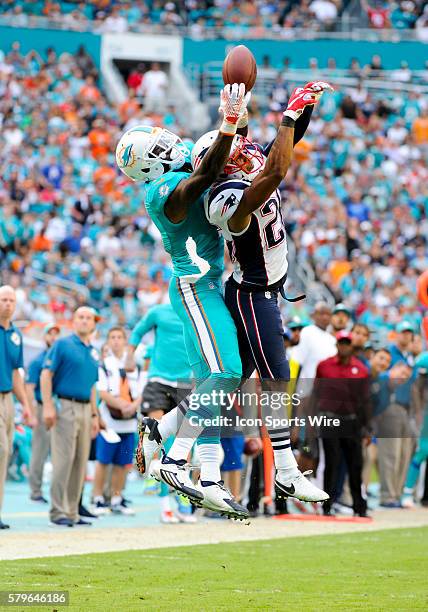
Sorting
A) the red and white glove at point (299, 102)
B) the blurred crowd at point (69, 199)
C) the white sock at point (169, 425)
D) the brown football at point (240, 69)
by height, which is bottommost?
the white sock at point (169, 425)

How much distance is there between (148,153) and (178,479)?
5.94 feet

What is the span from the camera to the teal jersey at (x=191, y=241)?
6812 mm

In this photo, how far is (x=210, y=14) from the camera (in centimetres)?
3009

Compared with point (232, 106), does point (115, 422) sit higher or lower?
lower

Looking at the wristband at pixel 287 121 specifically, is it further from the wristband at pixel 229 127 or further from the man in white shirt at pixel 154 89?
the man in white shirt at pixel 154 89

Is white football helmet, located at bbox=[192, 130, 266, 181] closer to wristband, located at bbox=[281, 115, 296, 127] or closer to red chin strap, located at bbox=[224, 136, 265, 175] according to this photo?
red chin strap, located at bbox=[224, 136, 265, 175]

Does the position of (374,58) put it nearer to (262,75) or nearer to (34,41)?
(262,75)

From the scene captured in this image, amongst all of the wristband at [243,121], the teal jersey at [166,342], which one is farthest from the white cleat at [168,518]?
the wristband at [243,121]

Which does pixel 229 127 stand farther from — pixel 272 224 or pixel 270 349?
pixel 270 349

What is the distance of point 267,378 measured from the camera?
6.88 meters

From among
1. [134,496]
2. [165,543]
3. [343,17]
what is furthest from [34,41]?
[165,543]

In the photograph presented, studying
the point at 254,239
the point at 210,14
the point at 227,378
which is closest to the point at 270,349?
the point at 227,378

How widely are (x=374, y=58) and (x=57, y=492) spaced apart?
65.6ft

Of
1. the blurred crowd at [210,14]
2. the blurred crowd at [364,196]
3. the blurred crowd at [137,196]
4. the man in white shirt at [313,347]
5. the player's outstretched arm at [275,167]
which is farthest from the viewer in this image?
the blurred crowd at [210,14]
